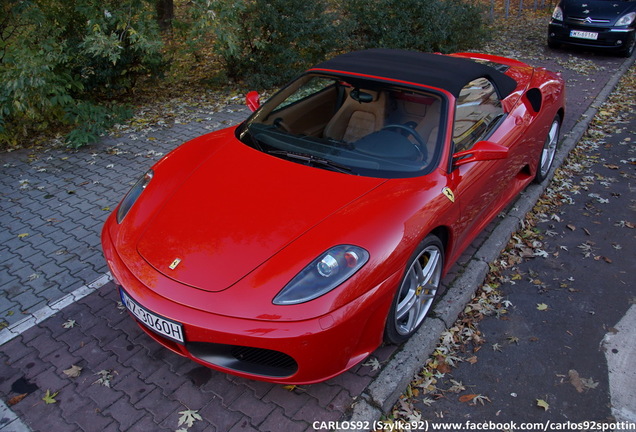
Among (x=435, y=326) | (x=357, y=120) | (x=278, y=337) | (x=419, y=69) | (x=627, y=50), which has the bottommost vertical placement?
(x=435, y=326)

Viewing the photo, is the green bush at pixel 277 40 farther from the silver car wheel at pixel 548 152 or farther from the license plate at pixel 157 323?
the license plate at pixel 157 323

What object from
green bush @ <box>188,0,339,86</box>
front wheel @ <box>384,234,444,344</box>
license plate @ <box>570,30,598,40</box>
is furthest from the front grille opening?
license plate @ <box>570,30,598,40</box>

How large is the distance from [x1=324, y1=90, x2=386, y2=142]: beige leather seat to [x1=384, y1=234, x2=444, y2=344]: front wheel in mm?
901

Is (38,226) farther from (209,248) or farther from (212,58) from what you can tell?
(212,58)

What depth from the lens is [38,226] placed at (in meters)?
4.30

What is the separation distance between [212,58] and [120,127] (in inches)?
148

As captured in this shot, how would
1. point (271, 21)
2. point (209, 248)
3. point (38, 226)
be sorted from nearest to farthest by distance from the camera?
point (209, 248), point (38, 226), point (271, 21)

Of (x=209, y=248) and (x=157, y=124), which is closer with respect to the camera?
(x=209, y=248)

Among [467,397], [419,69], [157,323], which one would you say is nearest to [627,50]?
[419,69]

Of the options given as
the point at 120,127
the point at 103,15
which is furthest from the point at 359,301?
the point at 103,15

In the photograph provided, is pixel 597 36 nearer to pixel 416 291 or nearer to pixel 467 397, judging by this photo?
pixel 416 291

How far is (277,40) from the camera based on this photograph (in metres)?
7.94

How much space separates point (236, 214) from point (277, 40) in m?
6.01

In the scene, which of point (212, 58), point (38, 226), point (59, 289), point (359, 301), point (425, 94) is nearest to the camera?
point (359, 301)
